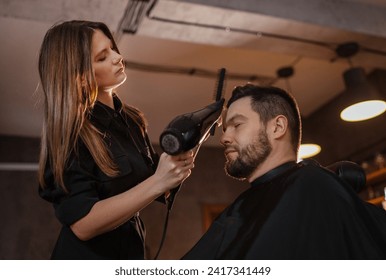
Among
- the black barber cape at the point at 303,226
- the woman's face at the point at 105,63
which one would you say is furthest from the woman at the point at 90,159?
the black barber cape at the point at 303,226

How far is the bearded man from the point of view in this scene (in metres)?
1.11

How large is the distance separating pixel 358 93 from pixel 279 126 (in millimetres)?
2045

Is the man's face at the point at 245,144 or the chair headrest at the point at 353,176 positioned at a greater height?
the man's face at the point at 245,144

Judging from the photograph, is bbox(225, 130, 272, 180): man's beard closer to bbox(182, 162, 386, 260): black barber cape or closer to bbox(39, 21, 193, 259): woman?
bbox(182, 162, 386, 260): black barber cape

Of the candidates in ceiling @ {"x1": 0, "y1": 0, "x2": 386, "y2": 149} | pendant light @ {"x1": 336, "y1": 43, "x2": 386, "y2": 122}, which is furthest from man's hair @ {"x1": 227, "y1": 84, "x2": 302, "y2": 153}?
pendant light @ {"x1": 336, "y1": 43, "x2": 386, "y2": 122}

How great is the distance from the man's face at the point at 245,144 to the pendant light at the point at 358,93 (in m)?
2.03

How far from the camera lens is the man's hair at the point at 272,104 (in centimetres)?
155

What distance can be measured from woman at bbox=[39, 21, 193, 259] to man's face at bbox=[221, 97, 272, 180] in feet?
0.93

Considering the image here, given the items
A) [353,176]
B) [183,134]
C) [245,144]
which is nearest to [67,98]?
[183,134]

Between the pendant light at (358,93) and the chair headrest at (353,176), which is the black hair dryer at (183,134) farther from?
the pendant light at (358,93)

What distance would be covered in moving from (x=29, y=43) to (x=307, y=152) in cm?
275

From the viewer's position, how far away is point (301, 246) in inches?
43.6

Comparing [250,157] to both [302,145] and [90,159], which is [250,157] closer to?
[90,159]

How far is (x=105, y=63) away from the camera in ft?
4.61
